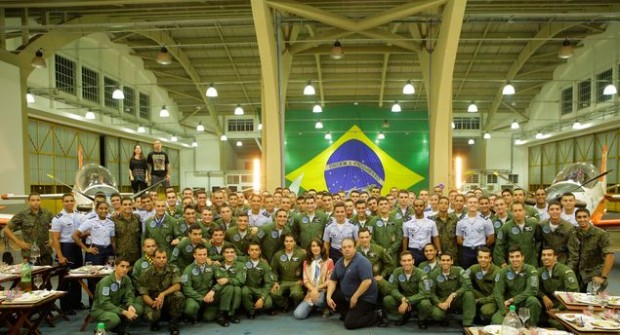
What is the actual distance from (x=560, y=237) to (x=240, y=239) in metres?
4.61

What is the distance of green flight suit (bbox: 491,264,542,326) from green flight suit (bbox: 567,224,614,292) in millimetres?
751

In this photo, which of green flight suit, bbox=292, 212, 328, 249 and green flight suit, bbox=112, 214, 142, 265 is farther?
green flight suit, bbox=292, 212, 328, 249

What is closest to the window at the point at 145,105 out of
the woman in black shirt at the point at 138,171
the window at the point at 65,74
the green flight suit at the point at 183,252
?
the window at the point at 65,74

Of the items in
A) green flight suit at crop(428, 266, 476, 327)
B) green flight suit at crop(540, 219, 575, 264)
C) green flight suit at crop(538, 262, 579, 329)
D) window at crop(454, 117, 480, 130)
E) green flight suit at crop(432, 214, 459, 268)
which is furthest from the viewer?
window at crop(454, 117, 480, 130)

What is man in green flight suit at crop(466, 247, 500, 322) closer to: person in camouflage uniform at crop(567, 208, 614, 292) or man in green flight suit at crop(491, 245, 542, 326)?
man in green flight suit at crop(491, 245, 542, 326)

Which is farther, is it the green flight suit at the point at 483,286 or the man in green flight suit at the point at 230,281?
the man in green flight suit at the point at 230,281

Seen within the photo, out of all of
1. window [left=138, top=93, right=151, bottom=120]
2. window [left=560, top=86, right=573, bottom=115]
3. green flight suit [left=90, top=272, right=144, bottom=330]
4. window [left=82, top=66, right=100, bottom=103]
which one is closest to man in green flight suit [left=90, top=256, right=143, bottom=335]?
green flight suit [left=90, top=272, right=144, bottom=330]

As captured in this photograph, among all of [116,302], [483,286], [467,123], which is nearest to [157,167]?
[116,302]

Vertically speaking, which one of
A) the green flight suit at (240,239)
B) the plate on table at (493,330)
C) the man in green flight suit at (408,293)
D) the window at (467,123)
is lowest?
the man in green flight suit at (408,293)

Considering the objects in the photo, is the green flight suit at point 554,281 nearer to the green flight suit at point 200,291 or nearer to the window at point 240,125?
A: the green flight suit at point 200,291

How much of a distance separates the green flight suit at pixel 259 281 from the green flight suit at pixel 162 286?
3.09 feet

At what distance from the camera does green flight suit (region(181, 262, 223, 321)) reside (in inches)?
239

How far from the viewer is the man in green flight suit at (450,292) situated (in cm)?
566

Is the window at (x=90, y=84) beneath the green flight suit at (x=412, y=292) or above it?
above
